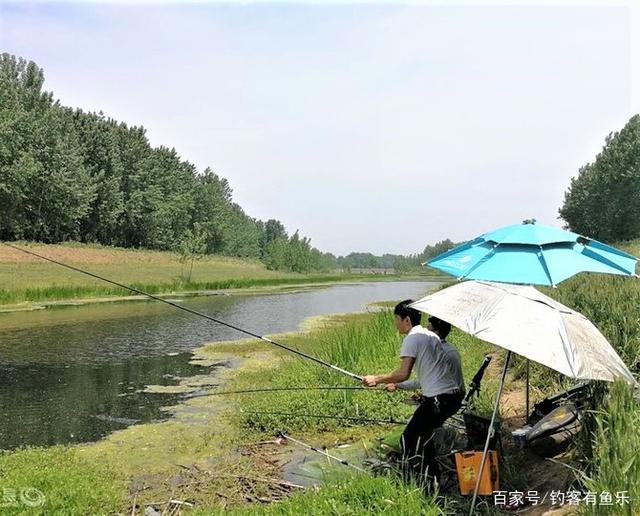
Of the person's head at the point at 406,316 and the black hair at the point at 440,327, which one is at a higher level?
the person's head at the point at 406,316

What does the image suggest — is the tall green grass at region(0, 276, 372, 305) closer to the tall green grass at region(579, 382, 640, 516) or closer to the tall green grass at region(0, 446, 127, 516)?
the tall green grass at region(0, 446, 127, 516)

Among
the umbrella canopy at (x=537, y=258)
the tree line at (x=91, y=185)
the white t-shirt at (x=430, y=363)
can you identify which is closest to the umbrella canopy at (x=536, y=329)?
the white t-shirt at (x=430, y=363)

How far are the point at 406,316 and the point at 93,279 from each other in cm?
3176

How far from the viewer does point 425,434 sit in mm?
4719

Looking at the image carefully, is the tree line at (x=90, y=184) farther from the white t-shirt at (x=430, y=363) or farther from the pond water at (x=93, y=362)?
the white t-shirt at (x=430, y=363)

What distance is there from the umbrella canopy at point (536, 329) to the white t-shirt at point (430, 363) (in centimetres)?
33

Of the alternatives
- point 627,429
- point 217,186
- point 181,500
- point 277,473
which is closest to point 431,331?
point 627,429

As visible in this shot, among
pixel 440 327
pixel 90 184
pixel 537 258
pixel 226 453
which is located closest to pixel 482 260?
pixel 537 258

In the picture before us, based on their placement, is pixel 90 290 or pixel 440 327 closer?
pixel 440 327

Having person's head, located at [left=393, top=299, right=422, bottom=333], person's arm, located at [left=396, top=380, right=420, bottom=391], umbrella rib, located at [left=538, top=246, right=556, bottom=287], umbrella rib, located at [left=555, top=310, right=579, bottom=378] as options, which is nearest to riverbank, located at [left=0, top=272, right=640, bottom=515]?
umbrella rib, located at [left=555, top=310, right=579, bottom=378]

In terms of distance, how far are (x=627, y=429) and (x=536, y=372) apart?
4175 millimetres

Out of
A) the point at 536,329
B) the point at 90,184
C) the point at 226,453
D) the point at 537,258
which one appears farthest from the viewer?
the point at 90,184

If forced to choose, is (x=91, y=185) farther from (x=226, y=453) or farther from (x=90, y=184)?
(x=226, y=453)

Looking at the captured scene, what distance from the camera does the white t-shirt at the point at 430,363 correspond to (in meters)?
4.59
